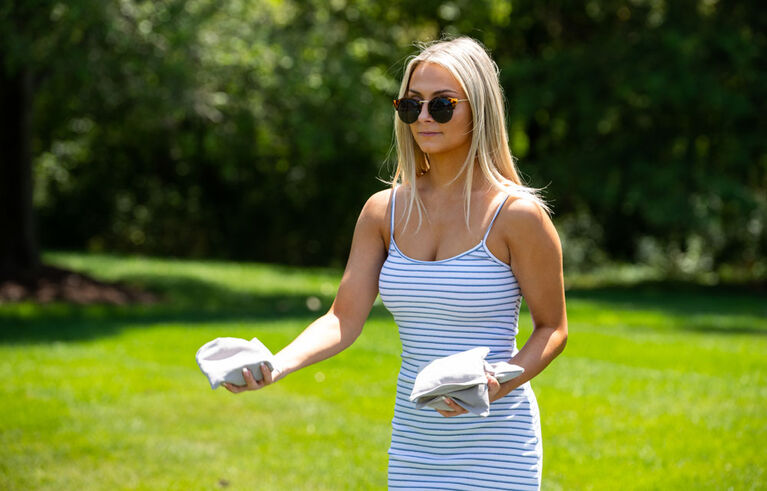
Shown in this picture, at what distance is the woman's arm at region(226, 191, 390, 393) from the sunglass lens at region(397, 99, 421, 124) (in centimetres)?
27

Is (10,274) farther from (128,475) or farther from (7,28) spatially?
(128,475)

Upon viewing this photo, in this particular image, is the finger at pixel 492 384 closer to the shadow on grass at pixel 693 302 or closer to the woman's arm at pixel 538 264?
the woman's arm at pixel 538 264

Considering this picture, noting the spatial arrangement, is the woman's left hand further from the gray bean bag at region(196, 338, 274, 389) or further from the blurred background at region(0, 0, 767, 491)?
the blurred background at region(0, 0, 767, 491)

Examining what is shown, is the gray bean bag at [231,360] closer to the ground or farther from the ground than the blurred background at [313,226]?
farther from the ground

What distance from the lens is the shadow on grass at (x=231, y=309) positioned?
11.2 meters

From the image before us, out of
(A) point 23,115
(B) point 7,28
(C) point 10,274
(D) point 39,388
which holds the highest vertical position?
(B) point 7,28

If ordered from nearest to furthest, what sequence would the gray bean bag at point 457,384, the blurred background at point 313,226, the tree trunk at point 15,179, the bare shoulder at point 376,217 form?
the gray bean bag at point 457,384 < the bare shoulder at point 376,217 < the blurred background at point 313,226 < the tree trunk at point 15,179

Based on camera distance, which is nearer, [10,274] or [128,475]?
[128,475]

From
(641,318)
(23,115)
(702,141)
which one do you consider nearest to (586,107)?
(702,141)

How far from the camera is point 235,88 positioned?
557 inches

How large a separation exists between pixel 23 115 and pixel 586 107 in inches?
390

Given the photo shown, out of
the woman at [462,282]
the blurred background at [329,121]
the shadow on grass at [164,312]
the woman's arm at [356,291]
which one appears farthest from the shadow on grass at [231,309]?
the woman at [462,282]

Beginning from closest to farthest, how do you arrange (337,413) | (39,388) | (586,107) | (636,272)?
(337,413) < (39,388) < (586,107) < (636,272)

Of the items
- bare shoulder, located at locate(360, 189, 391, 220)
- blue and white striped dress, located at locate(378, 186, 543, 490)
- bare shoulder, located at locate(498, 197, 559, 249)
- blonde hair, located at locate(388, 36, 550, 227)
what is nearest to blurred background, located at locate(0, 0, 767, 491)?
blonde hair, located at locate(388, 36, 550, 227)
